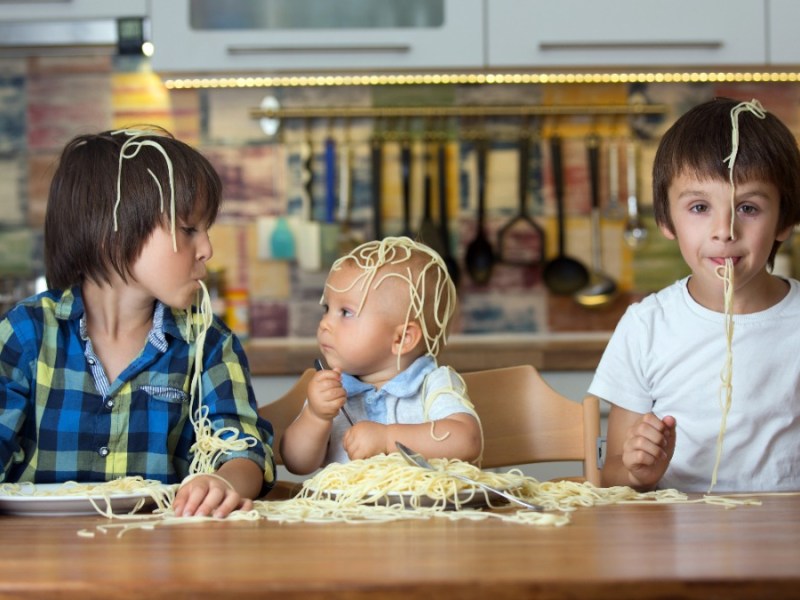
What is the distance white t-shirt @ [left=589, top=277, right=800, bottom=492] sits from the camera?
1.37m

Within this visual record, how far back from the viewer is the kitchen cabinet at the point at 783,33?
96.3 inches

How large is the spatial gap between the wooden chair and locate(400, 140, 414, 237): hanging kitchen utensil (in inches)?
47.2

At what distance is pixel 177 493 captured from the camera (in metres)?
1.01

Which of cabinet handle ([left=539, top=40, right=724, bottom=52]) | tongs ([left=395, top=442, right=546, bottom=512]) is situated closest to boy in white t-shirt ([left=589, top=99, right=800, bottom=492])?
tongs ([left=395, top=442, right=546, bottom=512])

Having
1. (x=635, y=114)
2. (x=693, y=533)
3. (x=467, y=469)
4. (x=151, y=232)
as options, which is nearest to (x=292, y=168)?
(x=635, y=114)

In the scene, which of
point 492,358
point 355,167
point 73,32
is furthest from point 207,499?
point 355,167

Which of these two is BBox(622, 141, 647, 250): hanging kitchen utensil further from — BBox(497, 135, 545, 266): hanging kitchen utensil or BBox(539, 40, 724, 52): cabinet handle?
BBox(539, 40, 724, 52): cabinet handle

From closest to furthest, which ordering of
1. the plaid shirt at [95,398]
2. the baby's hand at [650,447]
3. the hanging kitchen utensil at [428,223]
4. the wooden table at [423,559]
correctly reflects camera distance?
1. the wooden table at [423,559]
2. the baby's hand at [650,447]
3. the plaid shirt at [95,398]
4. the hanging kitchen utensil at [428,223]

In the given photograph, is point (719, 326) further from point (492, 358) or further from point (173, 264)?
point (492, 358)

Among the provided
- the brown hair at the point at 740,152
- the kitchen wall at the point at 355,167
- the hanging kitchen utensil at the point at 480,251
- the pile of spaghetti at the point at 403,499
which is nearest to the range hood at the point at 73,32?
the kitchen wall at the point at 355,167

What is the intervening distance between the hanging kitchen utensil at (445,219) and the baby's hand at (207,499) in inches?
66.5

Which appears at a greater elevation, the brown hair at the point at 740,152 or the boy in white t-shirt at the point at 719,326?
the brown hair at the point at 740,152

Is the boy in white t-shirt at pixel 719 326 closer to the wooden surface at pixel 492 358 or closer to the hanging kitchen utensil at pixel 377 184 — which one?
the wooden surface at pixel 492 358

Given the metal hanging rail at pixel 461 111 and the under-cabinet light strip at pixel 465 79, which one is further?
the metal hanging rail at pixel 461 111
